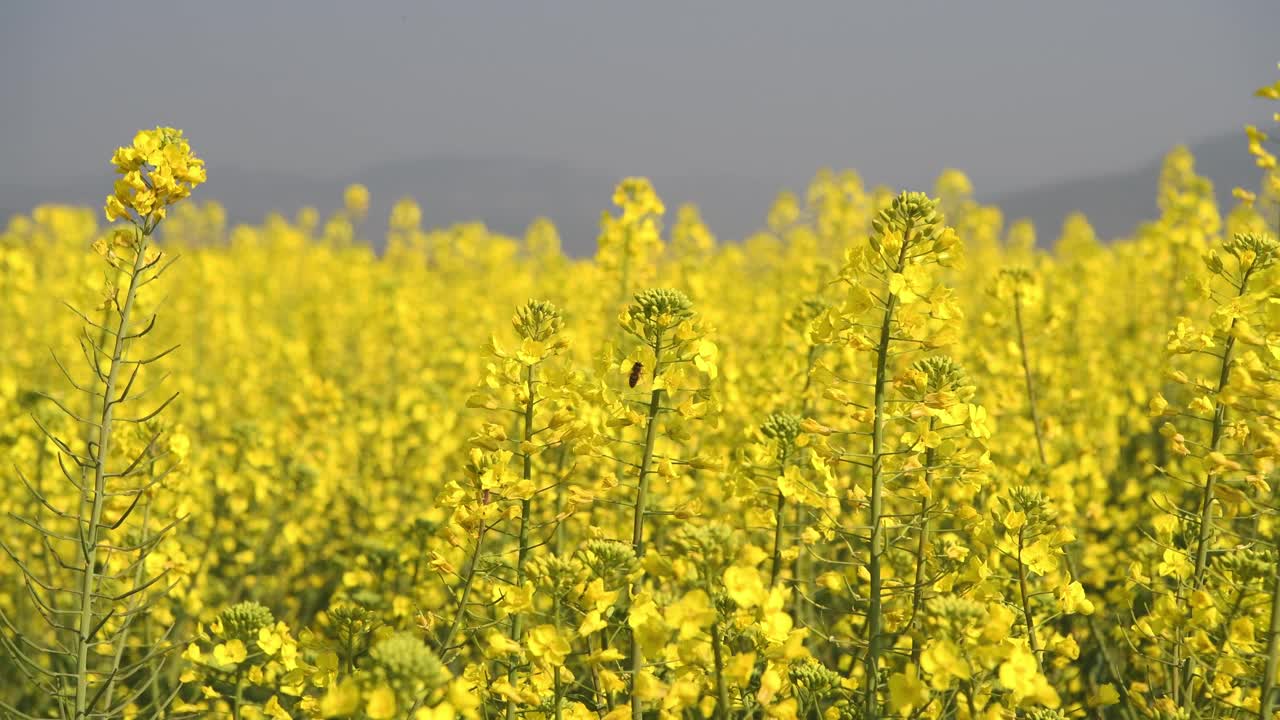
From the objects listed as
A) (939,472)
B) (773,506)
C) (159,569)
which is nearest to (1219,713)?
(939,472)

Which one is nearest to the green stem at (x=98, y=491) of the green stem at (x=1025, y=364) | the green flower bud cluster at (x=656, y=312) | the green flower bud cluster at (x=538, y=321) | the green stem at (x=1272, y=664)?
the green flower bud cluster at (x=538, y=321)

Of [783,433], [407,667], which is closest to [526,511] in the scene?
[407,667]

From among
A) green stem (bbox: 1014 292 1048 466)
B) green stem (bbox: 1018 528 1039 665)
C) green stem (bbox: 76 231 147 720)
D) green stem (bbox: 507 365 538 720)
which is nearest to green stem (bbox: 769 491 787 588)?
green stem (bbox: 1018 528 1039 665)

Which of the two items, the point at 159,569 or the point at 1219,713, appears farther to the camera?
the point at 159,569

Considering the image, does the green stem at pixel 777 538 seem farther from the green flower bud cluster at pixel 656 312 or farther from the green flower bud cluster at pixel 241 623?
the green flower bud cluster at pixel 241 623

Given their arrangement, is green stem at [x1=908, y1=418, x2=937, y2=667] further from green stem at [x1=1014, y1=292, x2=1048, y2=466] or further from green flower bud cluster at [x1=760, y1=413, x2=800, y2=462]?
green stem at [x1=1014, y1=292, x2=1048, y2=466]

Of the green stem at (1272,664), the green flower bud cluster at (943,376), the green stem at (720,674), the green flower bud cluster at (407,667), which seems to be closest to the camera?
the green flower bud cluster at (407,667)

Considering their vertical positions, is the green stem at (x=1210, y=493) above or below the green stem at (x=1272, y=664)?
above

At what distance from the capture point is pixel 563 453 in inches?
182

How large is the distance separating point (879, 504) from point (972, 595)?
33cm

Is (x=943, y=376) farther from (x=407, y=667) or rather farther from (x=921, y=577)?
(x=407, y=667)

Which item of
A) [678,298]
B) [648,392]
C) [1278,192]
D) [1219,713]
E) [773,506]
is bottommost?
[1219,713]

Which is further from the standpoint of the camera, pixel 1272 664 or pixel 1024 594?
pixel 1024 594

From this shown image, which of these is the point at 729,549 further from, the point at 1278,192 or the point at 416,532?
the point at 1278,192
